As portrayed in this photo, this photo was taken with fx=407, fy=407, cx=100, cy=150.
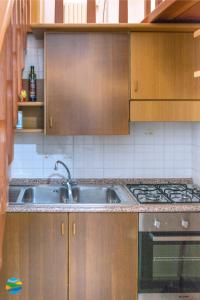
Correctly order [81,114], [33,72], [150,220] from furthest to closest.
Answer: [33,72]
[81,114]
[150,220]

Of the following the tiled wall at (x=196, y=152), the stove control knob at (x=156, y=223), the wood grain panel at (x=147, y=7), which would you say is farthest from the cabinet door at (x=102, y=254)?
the wood grain panel at (x=147, y=7)

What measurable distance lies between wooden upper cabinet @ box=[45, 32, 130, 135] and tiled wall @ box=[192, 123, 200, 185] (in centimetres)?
65

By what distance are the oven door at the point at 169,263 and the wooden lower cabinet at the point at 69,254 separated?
0.07 meters

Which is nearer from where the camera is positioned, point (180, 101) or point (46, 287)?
point (46, 287)

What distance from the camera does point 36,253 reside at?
2.56 metres

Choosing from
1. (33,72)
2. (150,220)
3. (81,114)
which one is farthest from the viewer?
(33,72)

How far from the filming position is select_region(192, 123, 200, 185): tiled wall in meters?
3.15

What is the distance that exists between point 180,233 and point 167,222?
A: 0.37 feet

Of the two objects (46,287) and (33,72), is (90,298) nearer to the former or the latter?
(46,287)

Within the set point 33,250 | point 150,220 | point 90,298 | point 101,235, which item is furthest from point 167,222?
point 33,250

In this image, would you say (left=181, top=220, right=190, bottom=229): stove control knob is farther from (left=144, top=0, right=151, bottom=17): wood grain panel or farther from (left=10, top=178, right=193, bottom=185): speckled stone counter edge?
(left=144, top=0, right=151, bottom=17): wood grain panel

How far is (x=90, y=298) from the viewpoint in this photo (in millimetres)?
2607

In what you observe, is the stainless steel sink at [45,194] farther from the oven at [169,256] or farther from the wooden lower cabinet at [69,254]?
the oven at [169,256]

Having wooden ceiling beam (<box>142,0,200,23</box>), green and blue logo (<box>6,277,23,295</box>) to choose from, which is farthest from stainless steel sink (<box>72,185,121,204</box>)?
wooden ceiling beam (<box>142,0,200,23</box>)
